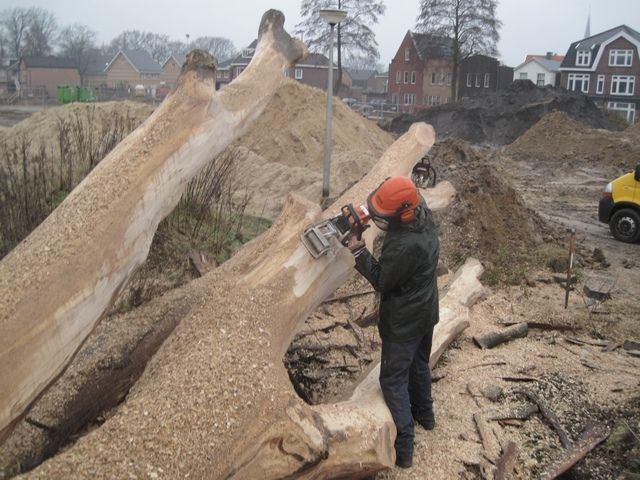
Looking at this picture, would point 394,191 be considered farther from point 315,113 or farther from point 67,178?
point 315,113

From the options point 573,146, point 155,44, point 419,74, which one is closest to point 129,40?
point 155,44

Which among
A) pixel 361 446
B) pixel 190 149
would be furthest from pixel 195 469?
pixel 190 149

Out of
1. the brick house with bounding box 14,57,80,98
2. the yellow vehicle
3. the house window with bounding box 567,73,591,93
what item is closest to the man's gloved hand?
the yellow vehicle

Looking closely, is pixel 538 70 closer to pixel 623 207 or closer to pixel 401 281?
pixel 623 207

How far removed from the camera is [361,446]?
3574 mm

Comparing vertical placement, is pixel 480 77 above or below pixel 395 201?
above

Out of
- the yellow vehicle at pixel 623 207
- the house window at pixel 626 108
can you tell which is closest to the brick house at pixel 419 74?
the house window at pixel 626 108

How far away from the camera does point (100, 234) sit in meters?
3.73

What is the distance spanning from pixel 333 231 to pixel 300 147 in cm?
1486

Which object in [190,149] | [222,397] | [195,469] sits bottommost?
[195,469]

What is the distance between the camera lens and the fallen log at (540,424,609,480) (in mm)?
3908

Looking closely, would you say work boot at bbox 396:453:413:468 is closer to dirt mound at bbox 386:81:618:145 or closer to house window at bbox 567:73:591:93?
dirt mound at bbox 386:81:618:145

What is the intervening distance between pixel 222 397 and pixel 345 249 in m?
1.40

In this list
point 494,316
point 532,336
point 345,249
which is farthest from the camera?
point 494,316
